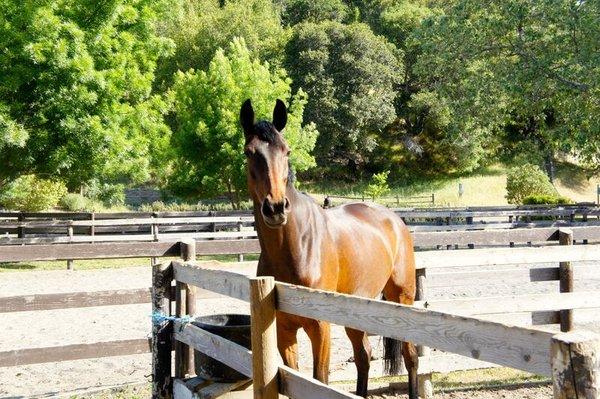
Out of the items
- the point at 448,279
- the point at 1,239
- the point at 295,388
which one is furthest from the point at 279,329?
the point at 1,239

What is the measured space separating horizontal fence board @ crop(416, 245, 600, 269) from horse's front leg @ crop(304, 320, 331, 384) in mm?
1674

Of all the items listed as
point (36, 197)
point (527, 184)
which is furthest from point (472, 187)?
point (36, 197)

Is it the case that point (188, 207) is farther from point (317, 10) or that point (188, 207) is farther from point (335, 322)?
point (335, 322)

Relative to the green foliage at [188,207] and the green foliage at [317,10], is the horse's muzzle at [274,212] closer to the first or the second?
the green foliage at [188,207]

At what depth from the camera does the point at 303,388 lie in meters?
3.10

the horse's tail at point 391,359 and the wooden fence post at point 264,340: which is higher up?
the wooden fence post at point 264,340

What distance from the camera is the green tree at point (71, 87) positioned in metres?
14.6

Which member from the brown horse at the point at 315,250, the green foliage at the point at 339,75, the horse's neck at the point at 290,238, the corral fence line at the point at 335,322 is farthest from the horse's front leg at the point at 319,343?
the green foliage at the point at 339,75

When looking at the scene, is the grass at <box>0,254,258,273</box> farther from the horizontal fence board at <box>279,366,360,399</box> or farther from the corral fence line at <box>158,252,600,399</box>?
the horizontal fence board at <box>279,366,360,399</box>

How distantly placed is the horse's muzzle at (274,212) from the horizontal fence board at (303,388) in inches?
42.4

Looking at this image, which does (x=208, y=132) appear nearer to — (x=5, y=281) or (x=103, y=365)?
(x=5, y=281)

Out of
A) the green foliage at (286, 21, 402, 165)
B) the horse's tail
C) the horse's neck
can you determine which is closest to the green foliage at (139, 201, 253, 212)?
the green foliage at (286, 21, 402, 165)

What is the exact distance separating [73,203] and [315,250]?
3400 centimetres

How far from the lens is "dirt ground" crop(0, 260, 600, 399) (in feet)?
20.4
